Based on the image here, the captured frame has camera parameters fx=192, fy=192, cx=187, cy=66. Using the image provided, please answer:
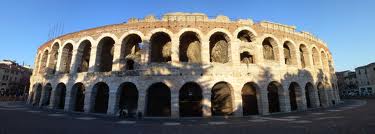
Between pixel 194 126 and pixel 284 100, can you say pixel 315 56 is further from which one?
pixel 194 126

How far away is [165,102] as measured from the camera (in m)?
19.0

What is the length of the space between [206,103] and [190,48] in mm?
6594

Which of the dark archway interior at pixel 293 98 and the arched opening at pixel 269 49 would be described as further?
the dark archway interior at pixel 293 98

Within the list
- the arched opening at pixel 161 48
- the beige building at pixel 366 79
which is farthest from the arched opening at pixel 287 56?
the beige building at pixel 366 79

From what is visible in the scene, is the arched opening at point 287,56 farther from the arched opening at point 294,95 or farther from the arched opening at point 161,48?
the arched opening at point 161,48

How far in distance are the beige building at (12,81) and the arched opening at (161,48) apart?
171 feet

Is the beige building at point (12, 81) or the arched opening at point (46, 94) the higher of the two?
the beige building at point (12, 81)

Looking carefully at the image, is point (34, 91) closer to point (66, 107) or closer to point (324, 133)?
point (66, 107)

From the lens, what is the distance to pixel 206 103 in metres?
17.2

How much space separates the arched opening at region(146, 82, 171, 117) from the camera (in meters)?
18.9

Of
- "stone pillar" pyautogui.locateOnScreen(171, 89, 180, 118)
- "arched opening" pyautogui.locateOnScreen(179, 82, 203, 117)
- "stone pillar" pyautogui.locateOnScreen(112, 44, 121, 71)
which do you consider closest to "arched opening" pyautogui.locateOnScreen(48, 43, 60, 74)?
"stone pillar" pyautogui.locateOnScreen(112, 44, 121, 71)

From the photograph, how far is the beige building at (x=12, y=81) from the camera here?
54.2 m

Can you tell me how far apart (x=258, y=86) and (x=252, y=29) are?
19.9 ft

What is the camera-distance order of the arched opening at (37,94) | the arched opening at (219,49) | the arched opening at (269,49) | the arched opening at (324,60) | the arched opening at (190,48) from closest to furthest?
the arched opening at (190,48) → the arched opening at (219,49) → the arched opening at (269,49) → the arched opening at (37,94) → the arched opening at (324,60)
